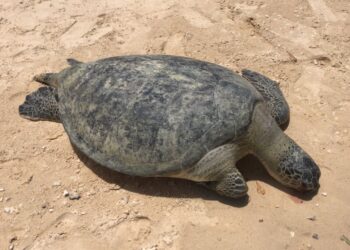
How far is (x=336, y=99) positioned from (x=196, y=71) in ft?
5.21

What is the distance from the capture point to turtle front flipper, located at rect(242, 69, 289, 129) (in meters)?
3.56

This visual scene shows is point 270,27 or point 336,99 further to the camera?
point 270,27

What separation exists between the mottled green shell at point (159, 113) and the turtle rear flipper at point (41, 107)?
0.45m

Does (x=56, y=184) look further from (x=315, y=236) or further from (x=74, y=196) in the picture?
(x=315, y=236)

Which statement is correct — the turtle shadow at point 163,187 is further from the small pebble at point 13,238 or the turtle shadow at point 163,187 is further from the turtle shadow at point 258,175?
the small pebble at point 13,238

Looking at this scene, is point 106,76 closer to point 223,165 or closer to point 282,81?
point 223,165

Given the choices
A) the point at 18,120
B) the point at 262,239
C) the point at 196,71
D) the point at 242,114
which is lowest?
the point at 262,239

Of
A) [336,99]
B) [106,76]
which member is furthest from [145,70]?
[336,99]

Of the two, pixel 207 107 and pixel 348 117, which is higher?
pixel 207 107

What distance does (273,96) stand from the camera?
12.0 feet

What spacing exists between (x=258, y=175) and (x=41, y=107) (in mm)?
1938

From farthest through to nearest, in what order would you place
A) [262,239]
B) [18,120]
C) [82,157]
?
[18,120] < [82,157] < [262,239]

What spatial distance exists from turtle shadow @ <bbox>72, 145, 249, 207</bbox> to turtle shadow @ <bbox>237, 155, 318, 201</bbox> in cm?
25

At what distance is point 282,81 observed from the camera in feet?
13.5
